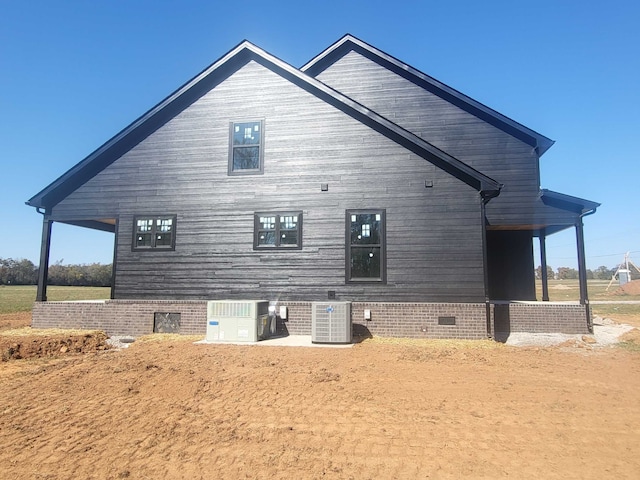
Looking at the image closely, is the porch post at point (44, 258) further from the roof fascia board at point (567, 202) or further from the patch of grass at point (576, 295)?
the patch of grass at point (576, 295)

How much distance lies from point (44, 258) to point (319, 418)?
1226 cm

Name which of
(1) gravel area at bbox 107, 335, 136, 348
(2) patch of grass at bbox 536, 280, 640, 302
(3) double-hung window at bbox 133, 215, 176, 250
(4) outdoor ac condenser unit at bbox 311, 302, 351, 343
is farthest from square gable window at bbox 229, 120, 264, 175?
(2) patch of grass at bbox 536, 280, 640, 302

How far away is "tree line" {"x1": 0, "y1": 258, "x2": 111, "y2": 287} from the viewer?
6144 cm

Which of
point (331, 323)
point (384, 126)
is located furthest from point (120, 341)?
point (384, 126)

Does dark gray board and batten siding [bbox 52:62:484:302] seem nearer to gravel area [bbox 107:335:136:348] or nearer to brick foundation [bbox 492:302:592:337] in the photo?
gravel area [bbox 107:335:136:348]

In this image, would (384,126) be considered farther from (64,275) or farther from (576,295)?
(64,275)

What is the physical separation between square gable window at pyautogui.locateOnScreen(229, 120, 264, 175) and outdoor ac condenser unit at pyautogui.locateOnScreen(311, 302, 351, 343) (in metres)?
5.01

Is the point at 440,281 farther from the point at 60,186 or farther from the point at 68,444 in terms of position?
the point at 60,186

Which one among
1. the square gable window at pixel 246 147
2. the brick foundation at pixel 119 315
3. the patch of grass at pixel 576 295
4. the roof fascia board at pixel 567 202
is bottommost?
the brick foundation at pixel 119 315

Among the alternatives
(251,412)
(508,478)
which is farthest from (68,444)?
(508,478)

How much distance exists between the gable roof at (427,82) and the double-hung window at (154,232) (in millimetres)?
8317

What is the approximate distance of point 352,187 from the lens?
12.1 meters

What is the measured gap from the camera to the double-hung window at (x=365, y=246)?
38.0ft

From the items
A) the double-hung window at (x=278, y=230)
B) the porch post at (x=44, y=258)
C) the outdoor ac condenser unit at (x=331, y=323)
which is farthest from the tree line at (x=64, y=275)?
the outdoor ac condenser unit at (x=331, y=323)
